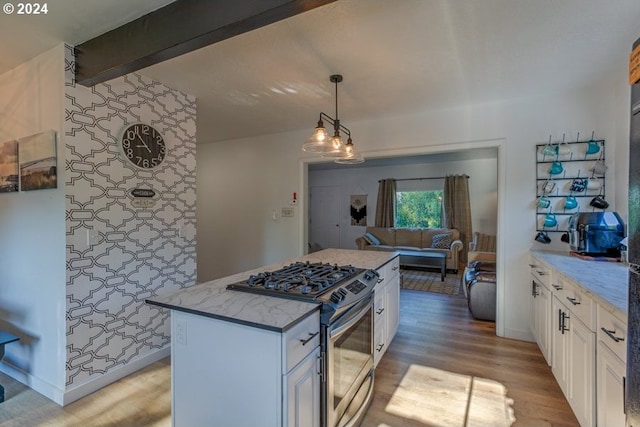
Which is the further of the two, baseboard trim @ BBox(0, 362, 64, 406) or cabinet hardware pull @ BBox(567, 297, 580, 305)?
baseboard trim @ BBox(0, 362, 64, 406)

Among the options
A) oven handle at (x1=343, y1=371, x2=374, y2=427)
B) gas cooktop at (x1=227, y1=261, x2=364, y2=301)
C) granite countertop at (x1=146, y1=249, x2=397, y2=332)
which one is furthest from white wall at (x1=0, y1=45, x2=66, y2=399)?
oven handle at (x1=343, y1=371, x2=374, y2=427)

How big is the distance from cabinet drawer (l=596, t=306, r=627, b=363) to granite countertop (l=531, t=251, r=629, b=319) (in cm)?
4

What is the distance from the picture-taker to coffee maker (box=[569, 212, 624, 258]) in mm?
2252

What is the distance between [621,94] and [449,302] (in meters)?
2.91

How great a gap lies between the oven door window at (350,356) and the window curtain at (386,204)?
18.5 feet

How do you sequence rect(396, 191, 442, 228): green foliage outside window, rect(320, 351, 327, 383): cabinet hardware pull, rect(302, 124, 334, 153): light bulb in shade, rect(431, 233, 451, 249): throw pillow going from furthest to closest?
rect(396, 191, 442, 228): green foliage outside window → rect(431, 233, 451, 249): throw pillow → rect(302, 124, 334, 153): light bulb in shade → rect(320, 351, 327, 383): cabinet hardware pull

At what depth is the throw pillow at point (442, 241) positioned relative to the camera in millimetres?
6324

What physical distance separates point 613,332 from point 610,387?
0.84 ft

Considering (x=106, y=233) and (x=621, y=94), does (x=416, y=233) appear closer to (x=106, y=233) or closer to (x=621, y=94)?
(x=621, y=94)

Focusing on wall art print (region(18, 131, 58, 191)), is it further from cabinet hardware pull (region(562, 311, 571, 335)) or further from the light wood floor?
cabinet hardware pull (region(562, 311, 571, 335))

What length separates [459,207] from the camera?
6.73 meters

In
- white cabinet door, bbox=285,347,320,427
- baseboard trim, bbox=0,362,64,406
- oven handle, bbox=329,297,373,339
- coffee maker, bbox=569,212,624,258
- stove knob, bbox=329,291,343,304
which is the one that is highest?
coffee maker, bbox=569,212,624,258

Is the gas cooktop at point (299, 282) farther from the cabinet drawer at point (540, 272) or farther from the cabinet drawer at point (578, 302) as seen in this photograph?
the cabinet drawer at point (540, 272)

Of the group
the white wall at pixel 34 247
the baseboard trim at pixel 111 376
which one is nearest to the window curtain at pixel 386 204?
the baseboard trim at pixel 111 376
